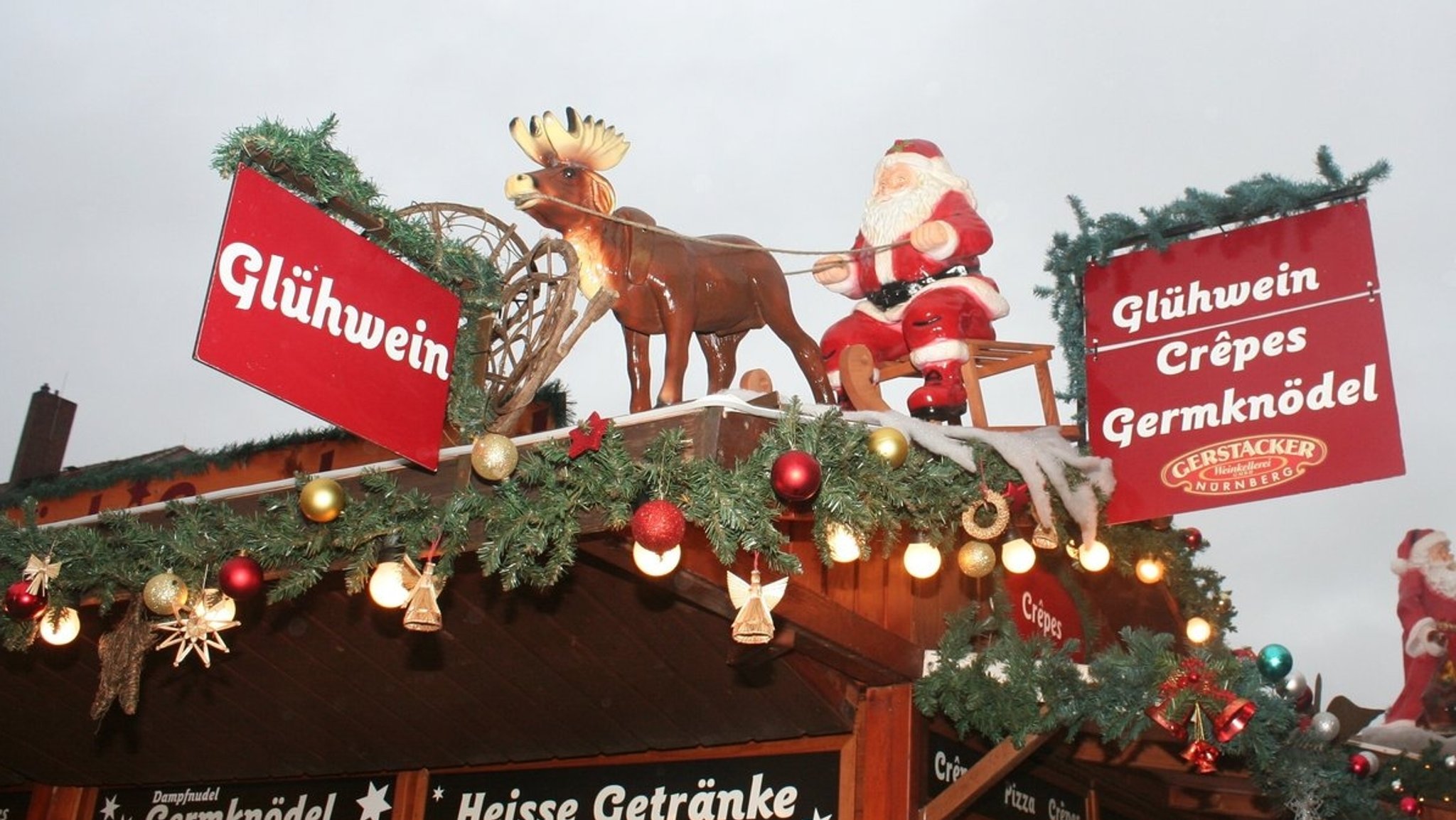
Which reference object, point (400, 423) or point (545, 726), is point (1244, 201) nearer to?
point (400, 423)

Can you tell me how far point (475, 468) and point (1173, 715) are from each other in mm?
2684

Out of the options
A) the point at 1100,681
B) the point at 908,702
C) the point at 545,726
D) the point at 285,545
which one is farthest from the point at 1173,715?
the point at 285,545

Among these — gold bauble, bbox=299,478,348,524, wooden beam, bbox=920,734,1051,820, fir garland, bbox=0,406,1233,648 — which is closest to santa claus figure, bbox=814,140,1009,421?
fir garland, bbox=0,406,1233,648

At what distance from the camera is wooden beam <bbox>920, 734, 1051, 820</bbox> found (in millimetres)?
5801

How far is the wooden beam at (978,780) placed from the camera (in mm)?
5801

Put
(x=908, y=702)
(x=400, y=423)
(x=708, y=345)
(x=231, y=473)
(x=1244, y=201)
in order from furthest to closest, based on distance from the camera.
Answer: (x=231, y=473), (x=708, y=345), (x=908, y=702), (x=1244, y=201), (x=400, y=423)

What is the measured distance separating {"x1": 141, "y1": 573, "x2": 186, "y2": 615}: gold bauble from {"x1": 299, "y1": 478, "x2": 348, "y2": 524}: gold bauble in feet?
2.08

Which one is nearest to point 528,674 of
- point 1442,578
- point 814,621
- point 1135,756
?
point 814,621

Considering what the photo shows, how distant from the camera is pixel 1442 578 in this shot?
9.18 meters

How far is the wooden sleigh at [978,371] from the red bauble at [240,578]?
7.44ft

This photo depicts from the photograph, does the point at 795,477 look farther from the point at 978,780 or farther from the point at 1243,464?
the point at 978,780

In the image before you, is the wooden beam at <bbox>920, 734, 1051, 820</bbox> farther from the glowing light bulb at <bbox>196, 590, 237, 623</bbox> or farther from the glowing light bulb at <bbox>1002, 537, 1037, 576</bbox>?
the glowing light bulb at <bbox>196, 590, 237, 623</bbox>

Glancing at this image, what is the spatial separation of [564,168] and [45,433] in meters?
8.25

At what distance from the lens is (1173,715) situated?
17.8ft
